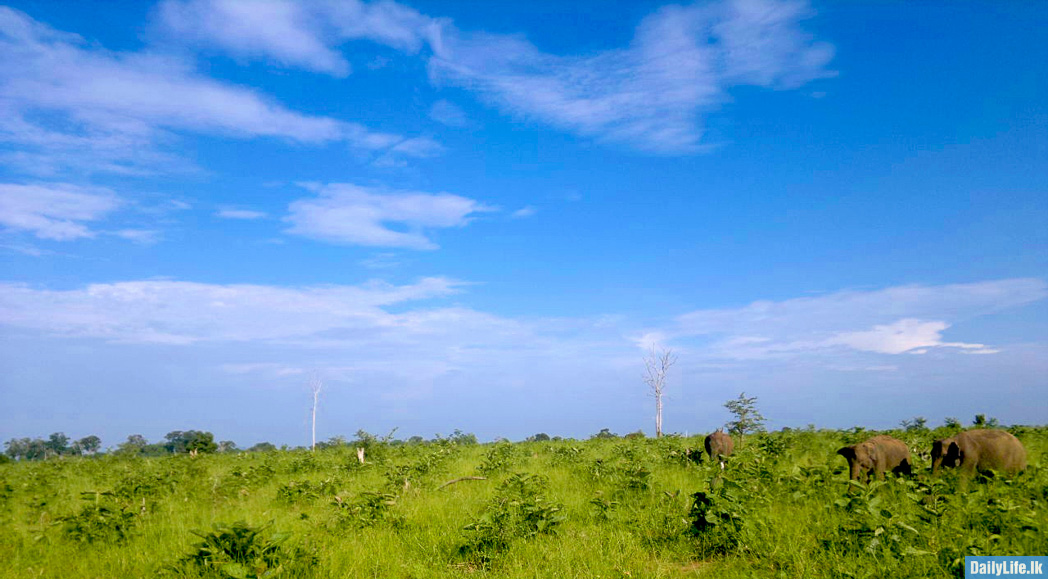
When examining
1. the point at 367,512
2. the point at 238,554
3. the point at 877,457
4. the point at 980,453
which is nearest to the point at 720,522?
the point at 367,512

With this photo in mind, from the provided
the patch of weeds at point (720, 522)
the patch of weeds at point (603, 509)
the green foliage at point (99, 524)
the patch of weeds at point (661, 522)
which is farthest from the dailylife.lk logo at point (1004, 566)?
the green foliage at point (99, 524)

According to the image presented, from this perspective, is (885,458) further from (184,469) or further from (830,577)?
(184,469)

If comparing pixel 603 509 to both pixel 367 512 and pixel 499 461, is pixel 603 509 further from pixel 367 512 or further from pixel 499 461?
pixel 499 461

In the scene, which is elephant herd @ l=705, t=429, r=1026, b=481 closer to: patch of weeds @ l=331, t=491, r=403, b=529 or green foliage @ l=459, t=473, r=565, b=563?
green foliage @ l=459, t=473, r=565, b=563

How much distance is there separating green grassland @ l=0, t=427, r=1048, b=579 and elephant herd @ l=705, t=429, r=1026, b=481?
0.80m

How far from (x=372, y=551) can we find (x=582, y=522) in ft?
11.9

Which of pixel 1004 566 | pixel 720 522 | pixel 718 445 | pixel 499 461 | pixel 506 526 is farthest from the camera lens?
pixel 499 461

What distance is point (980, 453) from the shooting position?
1201cm

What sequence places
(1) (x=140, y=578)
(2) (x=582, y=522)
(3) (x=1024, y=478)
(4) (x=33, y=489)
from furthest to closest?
1. (4) (x=33, y=489)
2. (2) (x=582, y=522)
3. (3) (x=1024, y=478)
4. (1) (x=140, y=578)

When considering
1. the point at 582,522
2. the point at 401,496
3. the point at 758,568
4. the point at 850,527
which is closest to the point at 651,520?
the point at 582,522

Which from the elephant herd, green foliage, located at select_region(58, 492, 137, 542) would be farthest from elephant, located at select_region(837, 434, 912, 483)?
green foliage, located at select_region(58, 492, 137, 542)

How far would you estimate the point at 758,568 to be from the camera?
23.9 ft

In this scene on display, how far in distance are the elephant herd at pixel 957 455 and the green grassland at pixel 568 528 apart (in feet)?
2.62

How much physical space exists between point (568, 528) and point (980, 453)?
8977mm
